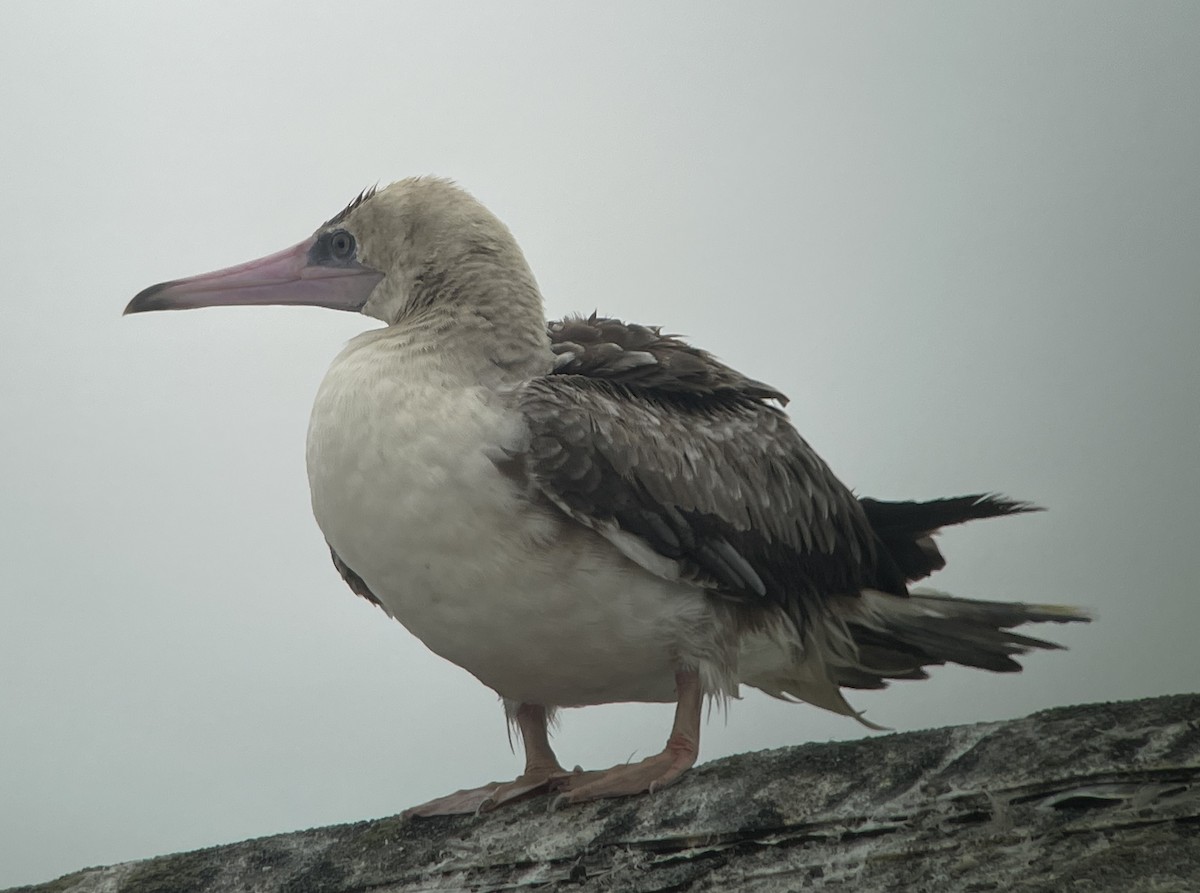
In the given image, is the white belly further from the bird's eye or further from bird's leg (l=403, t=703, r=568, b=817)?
the bird's eye

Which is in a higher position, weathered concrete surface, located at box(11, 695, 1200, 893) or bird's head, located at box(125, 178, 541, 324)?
bird's head, located at box(125, 178, 541, 324)

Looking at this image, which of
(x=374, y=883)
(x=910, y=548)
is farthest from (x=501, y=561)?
(x=910, y=548)

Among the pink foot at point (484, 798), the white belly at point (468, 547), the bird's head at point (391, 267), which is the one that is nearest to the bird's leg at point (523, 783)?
the pink foot at point (484, 798)

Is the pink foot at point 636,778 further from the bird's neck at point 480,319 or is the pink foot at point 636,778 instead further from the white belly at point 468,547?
the bird's neck at point 480,319

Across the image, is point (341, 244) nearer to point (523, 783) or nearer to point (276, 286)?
point (276, 286)

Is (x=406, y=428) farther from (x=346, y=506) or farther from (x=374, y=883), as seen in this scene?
(x=374, y=883)

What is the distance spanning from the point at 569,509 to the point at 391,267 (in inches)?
32.5

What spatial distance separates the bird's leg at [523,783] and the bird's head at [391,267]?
1.04 m

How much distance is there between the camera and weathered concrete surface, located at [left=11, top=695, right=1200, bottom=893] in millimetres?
2365

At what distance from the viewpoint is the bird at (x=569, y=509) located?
2.93 meters

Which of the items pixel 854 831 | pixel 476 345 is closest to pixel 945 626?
pixel 854 831

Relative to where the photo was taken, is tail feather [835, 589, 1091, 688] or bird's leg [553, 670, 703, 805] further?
tail feather [835, 589, 1091, 688]

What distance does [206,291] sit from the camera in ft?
11.3

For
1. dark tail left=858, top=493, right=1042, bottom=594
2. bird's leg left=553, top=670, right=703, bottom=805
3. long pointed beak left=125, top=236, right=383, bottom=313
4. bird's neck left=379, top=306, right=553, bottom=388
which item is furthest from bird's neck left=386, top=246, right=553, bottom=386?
dark tail left=858, top=493, right=1042, bottom=594
